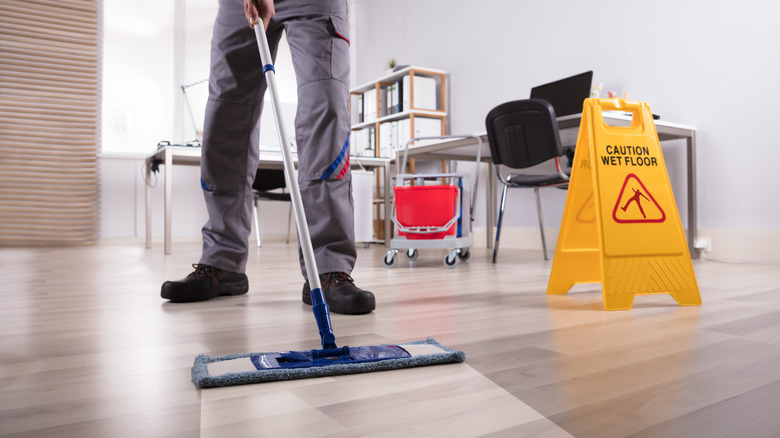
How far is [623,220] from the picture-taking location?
4.76 feet

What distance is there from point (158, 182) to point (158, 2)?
5.60 feet

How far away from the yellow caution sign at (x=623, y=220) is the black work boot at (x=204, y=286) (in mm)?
900

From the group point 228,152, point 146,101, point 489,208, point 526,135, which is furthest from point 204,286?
point 146,101

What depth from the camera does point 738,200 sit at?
2.91m

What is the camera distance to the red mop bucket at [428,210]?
274cm

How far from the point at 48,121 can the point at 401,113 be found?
2.97 m

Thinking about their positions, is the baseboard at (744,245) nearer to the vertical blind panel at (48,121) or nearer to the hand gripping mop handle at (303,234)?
the hand gripping mop handle at (303,234)

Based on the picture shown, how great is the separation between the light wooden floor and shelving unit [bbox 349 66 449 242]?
2.96 meters

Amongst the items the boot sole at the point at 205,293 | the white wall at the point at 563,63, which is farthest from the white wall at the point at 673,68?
the boot sole at the point at 205,293

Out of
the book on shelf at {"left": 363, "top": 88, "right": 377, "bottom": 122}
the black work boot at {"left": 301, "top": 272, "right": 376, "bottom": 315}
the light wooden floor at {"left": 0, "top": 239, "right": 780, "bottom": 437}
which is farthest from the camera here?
the book on shelf at {"left": 363, "top": 88, "right": 377, "bottom": 122}

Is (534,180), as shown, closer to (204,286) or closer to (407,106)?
(204,286)

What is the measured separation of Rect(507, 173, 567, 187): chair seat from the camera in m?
2.83

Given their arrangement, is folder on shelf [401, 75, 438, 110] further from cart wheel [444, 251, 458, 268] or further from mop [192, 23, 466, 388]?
mop [192, 23, 466, 388]

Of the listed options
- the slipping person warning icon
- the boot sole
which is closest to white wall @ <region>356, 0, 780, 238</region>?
the slipping person warning icon
